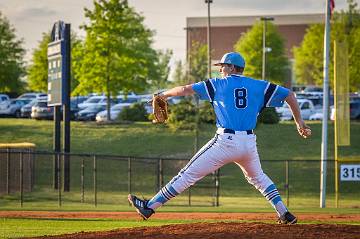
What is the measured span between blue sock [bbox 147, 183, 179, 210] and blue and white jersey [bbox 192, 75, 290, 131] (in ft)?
3.45

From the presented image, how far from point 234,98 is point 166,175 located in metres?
28.6

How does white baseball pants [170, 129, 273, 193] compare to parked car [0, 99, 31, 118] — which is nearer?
white baseball pants [170, 129, 273, 193]

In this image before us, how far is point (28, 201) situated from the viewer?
30547 millimetres

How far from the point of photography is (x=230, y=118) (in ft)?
38.5

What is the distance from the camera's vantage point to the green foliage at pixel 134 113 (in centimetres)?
5397

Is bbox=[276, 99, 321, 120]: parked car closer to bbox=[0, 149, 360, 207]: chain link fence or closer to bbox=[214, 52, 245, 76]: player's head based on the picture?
bbox=[0, 149, 360, 207]: chain link fence

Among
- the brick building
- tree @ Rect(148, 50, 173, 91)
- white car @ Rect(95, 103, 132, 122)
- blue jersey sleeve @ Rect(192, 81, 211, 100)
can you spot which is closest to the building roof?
the brick building

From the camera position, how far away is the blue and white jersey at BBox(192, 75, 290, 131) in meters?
11.8

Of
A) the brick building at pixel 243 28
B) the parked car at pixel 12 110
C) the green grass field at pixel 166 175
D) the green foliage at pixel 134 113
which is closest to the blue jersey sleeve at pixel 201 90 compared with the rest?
the green grass field at pixel 166 175

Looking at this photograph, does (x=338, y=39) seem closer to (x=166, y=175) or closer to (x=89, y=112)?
(x=89, y=112)

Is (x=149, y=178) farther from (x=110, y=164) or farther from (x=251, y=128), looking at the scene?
(x=251, y=128)

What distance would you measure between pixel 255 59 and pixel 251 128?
179 ft

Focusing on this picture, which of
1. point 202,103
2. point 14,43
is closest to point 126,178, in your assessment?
point 202,103

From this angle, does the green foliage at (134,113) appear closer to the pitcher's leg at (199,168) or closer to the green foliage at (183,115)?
the green foliage at (183,115)
